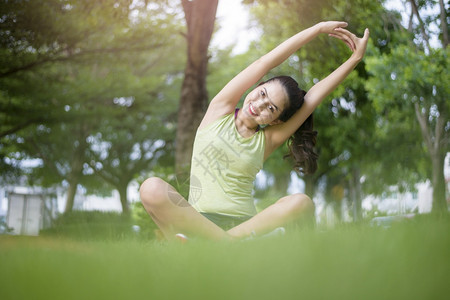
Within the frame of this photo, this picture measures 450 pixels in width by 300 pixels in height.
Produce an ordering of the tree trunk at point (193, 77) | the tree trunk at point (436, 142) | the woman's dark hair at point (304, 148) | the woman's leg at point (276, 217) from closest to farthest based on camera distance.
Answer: the woman's leg at point (276, 217), the woman's dark hair at point (304, 148), the tree trunk at point (193, 77), the tree trunk at point (436, 142)

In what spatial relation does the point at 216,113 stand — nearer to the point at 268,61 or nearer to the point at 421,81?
the point at 268,61

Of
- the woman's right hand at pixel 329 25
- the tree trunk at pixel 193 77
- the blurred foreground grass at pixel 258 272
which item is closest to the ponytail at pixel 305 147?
the woman's right hand at pixel 329 25

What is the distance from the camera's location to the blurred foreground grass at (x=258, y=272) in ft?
4.05

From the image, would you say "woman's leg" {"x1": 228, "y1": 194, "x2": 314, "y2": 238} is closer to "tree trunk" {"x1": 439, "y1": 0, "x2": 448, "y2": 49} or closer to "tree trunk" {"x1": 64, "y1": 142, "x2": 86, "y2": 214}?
"tree trunk" {"x1": 439, "y1": 0, "x2": 448, "y2": 49}

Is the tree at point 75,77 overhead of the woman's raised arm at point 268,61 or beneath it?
overhead

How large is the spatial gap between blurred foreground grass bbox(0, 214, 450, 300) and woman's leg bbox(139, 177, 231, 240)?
27.9 inches

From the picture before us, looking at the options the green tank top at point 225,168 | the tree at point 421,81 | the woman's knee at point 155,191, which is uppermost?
the tree at point 421,81

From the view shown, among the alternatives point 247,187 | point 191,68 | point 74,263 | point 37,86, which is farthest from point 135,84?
point 74,263

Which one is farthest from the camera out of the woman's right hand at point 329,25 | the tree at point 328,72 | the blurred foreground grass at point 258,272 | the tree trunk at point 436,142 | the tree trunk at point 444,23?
the tree trunk at point 436,142

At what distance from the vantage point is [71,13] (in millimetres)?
7027

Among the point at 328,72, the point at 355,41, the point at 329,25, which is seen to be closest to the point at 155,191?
the point at 329,25

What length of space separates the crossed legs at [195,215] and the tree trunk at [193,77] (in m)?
2.51

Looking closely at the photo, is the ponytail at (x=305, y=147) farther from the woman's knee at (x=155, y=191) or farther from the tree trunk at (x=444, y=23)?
the tree trunk at (x=444, y=23)

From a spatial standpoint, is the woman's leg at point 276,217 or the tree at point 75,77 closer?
the woman's leg at point 276,217
